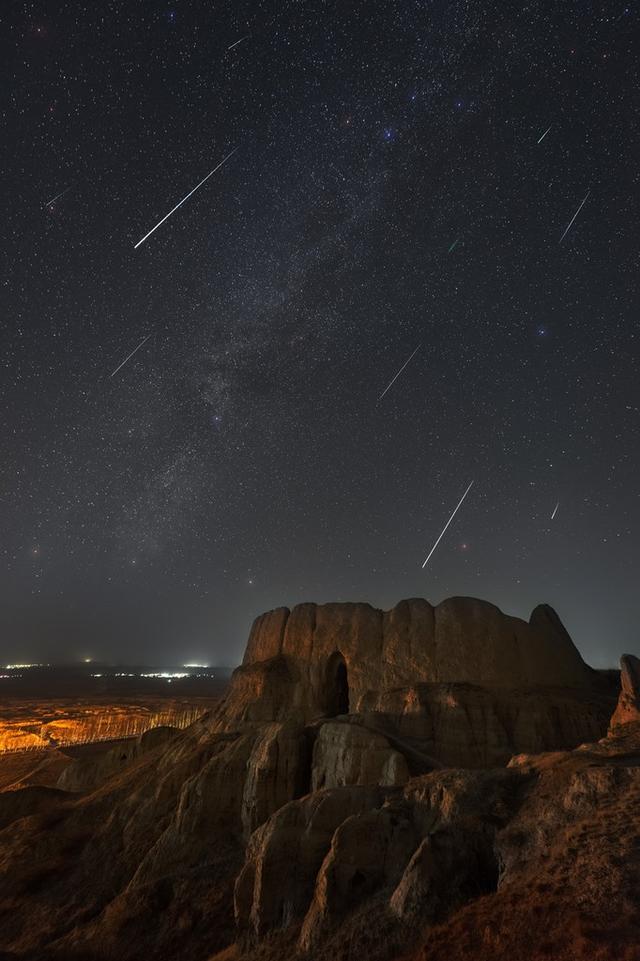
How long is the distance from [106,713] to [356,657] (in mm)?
92654

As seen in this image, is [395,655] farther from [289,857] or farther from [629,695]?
[289,857]

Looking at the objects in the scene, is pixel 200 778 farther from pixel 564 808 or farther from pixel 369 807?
pixel 564 808

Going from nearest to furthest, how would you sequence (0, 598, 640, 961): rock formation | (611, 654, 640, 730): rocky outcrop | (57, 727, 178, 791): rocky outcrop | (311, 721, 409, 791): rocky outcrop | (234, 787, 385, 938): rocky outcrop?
(0, 598, 640, 961): rock formation → (234, 787, 385, 938): rocky outcrop → (611, 654, 640, 730): rocky outcrop → (311, 721, 409, 791): rocky outcrop → (57, 727, 178, 791): rocky outcrop

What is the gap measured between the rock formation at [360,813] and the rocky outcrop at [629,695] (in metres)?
0.15

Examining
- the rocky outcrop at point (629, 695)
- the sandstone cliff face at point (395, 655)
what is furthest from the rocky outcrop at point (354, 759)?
the sandstone cliff face at point (395, 655)

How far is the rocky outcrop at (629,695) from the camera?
898 inches

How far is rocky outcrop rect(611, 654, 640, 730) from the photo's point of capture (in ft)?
74.8

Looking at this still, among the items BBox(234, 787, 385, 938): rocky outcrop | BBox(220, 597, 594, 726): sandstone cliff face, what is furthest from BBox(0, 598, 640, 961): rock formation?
BBox(220, 597, 594, 726): sandstone cliff face

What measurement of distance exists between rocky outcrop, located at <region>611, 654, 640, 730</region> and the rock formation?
0.48 feet

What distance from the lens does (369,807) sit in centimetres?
1792

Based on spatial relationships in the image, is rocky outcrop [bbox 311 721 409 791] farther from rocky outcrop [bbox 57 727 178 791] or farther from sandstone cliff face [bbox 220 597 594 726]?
rocky outcrop [bbox 57 727 178 791]

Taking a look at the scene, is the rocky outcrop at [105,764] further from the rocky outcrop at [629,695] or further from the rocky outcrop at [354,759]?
the rocky outcrop at [629,695]

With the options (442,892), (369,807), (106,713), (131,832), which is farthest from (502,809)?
(106,713)

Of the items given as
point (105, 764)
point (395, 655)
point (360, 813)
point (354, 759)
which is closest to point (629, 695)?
point (354, 759)
